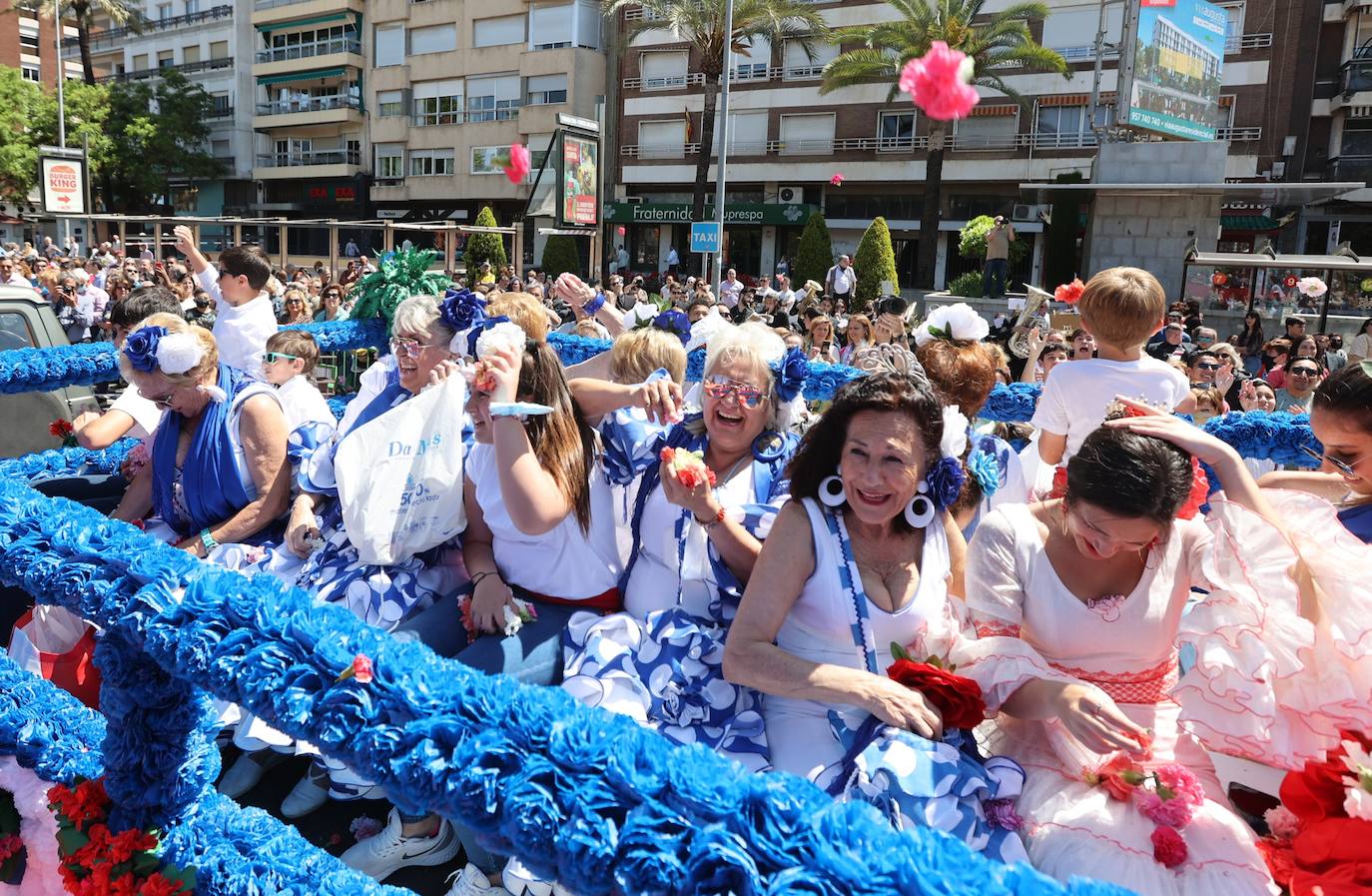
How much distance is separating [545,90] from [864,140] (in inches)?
522

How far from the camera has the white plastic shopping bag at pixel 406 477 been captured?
283 centimetres

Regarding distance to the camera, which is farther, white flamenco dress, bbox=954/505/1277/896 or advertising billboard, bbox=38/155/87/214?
advertising billboard, bbox=38/155/87/214

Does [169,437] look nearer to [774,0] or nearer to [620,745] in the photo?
[620,745]

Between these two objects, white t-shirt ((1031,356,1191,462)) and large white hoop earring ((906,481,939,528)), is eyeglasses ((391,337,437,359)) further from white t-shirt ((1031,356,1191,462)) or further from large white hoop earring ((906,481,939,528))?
white t-shirt ((1031,356,1191,462))

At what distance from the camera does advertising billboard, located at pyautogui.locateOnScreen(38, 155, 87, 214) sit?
17.7 m

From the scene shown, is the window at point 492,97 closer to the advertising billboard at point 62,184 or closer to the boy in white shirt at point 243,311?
the advertising billboard at point 62,184

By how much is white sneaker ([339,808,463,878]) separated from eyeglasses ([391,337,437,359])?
1.64 m

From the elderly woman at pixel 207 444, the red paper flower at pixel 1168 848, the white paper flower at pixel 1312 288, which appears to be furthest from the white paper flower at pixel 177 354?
the white paper flower at pixel 1312 288

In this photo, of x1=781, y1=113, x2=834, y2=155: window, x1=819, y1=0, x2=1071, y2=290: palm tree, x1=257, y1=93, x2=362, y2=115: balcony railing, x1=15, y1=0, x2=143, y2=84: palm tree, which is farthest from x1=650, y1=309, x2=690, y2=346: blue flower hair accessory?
x1=15, y1=0, x2=143, y2=84: palm tree

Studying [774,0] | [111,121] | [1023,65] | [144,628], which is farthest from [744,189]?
[144,628]

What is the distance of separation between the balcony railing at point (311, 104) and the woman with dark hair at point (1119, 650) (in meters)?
44.6

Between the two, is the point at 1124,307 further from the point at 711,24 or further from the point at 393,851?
the point at 711,24

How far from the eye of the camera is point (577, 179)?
627 inches

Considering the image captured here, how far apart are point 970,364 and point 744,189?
3382cm
